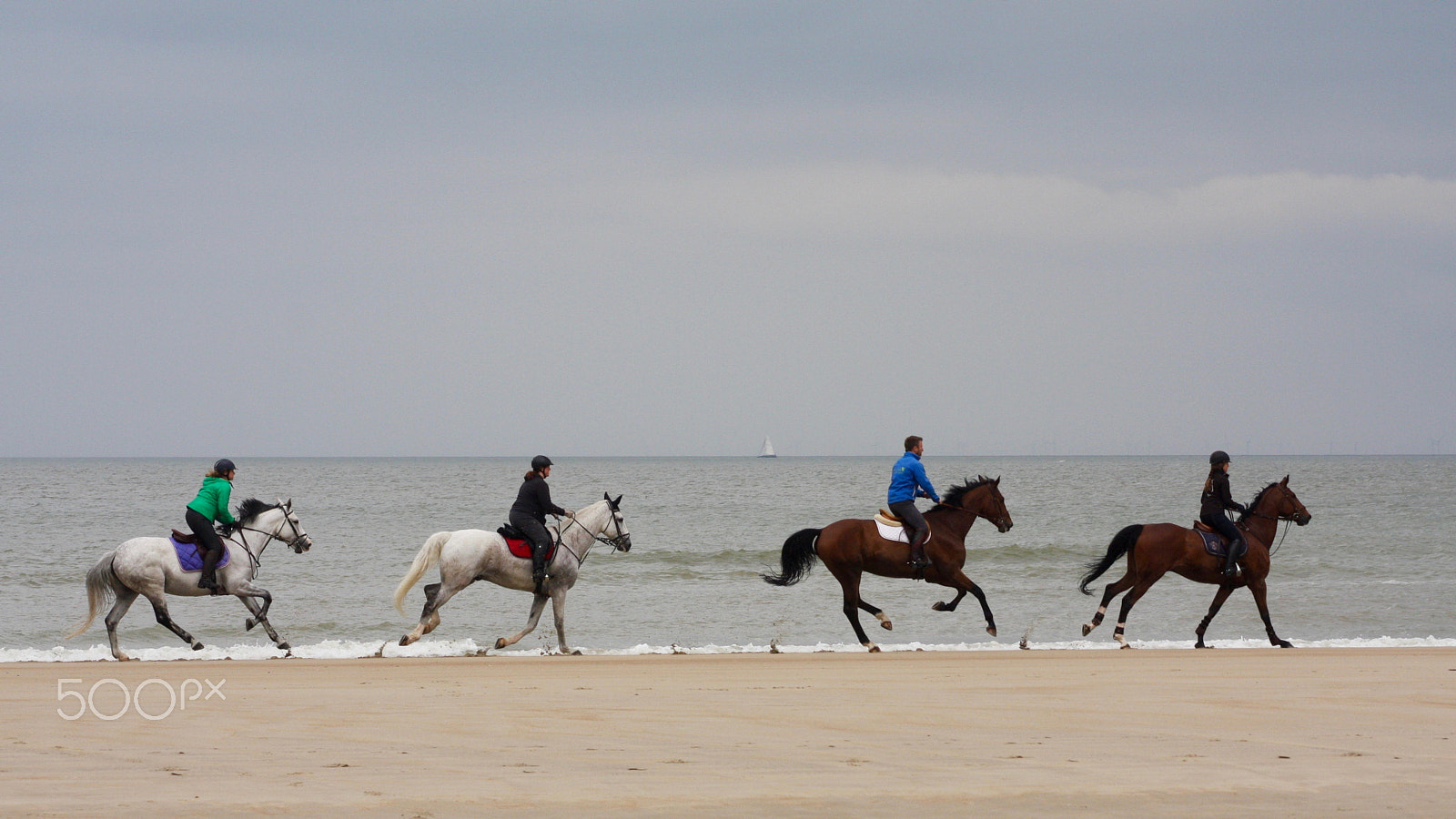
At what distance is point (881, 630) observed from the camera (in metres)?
17.2

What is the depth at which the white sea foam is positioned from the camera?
14.2 meters

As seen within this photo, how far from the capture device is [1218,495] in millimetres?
14578

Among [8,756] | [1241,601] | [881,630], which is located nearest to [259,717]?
[8,756]

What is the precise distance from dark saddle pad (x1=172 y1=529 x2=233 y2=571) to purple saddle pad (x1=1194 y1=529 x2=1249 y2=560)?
11804mm

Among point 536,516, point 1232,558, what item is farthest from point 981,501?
point 536,516

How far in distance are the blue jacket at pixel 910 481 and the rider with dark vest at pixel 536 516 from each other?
4.03 m

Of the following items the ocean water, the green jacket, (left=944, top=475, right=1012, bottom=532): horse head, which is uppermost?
(left=944, top=475, right=1012, bottom=532): horse head

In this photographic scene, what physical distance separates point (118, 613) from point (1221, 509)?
13268 millimetres

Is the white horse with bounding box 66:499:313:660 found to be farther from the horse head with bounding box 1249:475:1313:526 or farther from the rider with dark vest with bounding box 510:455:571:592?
the horse head with bounding box 1249:475:1313:526

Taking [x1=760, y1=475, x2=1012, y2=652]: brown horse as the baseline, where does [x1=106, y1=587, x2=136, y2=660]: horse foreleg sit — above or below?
below

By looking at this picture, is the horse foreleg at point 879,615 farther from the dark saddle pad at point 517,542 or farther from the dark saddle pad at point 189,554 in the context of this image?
the dark saddle pad at point 189,554

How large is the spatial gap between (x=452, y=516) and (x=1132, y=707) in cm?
4329

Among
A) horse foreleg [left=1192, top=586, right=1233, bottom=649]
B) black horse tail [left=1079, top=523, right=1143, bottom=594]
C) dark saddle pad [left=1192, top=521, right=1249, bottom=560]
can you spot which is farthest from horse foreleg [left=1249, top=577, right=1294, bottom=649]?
black horse tail [left=1079, top=523, right=1143, bottom=594]

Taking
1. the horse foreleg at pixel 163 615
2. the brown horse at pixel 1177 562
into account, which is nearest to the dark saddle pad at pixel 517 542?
the horse foreleg at pixel 163 615
